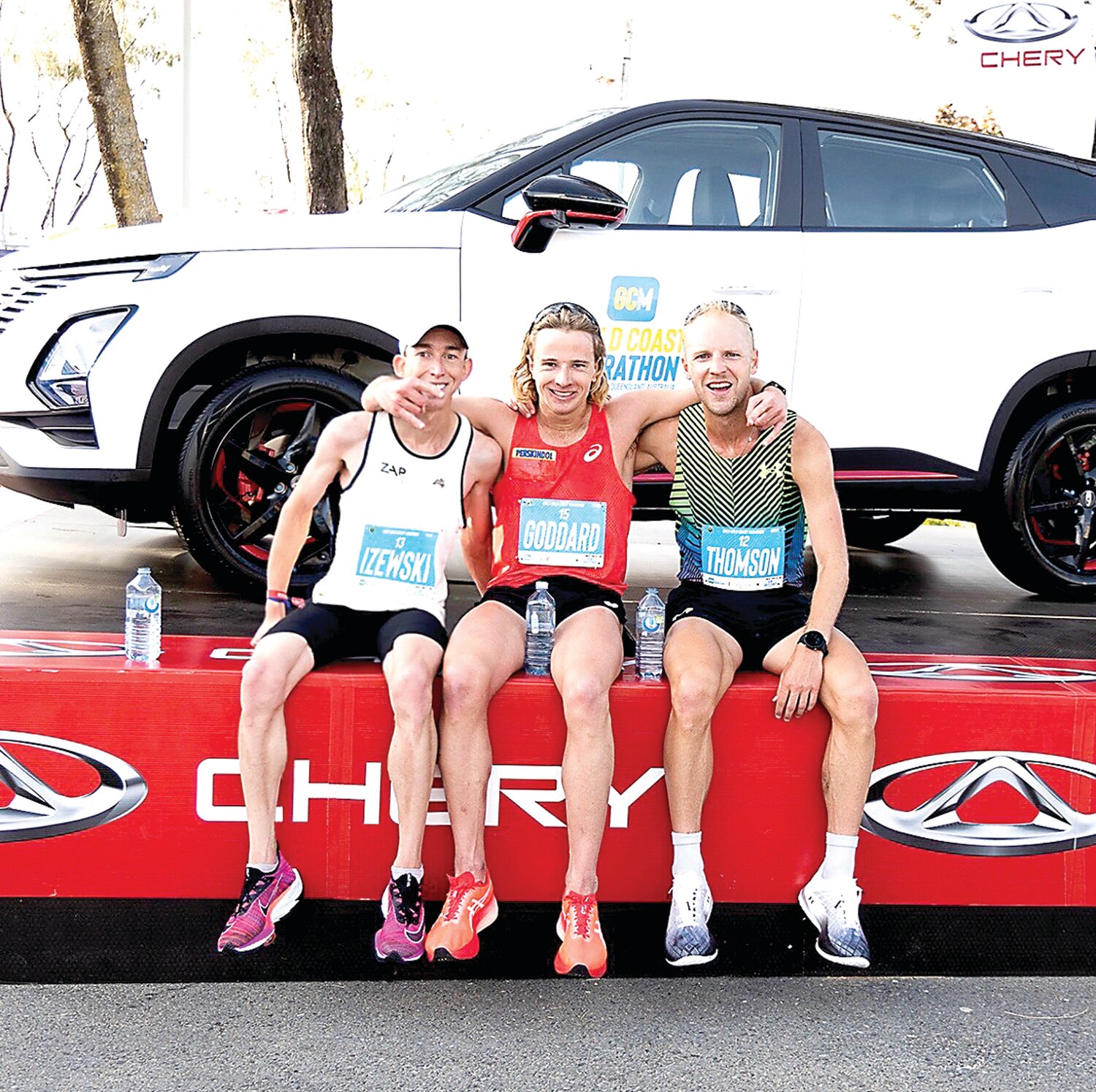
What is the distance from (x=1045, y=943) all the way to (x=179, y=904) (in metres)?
2.01

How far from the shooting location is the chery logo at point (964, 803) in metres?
3.23

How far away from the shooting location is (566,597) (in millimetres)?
3477

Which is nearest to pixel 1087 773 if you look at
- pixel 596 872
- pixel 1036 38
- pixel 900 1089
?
pixel 900 1089

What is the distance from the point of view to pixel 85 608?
4703 millimetres

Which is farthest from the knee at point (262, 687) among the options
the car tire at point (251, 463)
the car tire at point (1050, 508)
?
the car tire at point (1050, 508)

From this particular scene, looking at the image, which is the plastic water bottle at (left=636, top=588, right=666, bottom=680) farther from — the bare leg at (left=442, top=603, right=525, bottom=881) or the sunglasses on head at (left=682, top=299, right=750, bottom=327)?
the sunglasses on head at (left=682, top=299, right=750, bottom=327)

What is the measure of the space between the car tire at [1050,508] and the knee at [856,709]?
2369 millimetres

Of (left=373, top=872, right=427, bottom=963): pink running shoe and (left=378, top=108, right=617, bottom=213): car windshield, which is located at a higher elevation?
(left=378, top=108, right=617, bottom=213): car windshield

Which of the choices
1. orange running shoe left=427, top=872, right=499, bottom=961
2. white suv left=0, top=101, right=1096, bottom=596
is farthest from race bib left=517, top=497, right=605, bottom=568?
white suv left=0, top=101, right=1096, bottom=596

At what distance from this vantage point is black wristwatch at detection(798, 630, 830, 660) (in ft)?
10.5

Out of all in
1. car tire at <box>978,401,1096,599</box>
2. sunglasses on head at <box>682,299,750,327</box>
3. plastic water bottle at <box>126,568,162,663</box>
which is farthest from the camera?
car tire at <box>978,401,1096,599</box>

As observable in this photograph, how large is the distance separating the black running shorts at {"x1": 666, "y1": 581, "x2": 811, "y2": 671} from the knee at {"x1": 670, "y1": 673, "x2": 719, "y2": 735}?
12.4 inches

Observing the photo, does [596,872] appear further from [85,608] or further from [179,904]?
[85,608]

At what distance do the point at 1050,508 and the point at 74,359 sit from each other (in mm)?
3607
